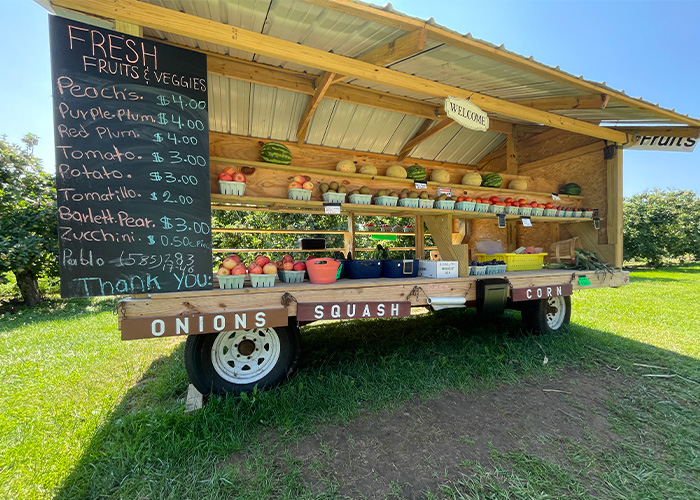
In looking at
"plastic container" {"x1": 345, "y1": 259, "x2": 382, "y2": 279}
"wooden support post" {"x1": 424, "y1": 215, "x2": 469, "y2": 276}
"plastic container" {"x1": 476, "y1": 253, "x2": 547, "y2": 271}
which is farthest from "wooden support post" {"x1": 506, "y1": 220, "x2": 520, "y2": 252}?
"plastic container" {"x1": 345, "y1": 259, "x2": 382, "y2": 279}

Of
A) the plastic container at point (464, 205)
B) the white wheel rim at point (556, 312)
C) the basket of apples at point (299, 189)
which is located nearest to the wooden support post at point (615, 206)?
the white wheel rim at point (556, 312)

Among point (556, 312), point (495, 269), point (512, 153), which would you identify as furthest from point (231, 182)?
point (512, 153)

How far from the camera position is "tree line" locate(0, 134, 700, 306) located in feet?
23.0

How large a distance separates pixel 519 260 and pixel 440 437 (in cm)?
336

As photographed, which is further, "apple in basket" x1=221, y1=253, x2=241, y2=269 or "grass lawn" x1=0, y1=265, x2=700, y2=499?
"apple in basket" x1=221, y1=253, x2=241, y2=269

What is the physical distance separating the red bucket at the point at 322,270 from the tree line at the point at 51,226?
6893 mm

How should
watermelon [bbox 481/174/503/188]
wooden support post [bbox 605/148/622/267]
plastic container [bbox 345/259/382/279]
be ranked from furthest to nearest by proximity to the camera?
wooden support post [bbox 605/148/622/267] < watermelon [bbox 481/174/503/188] < plastic container [bbox 345/259/382/279]

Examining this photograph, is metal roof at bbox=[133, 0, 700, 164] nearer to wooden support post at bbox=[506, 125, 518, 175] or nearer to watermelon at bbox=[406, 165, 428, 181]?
wooden support post at bbox=[506, 125, 518, 175]

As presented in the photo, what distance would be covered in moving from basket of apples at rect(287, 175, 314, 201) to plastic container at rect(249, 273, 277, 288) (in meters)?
0.89

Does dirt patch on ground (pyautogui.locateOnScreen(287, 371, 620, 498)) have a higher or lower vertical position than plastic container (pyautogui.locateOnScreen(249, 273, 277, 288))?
lower

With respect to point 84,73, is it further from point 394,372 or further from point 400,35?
point 394,372

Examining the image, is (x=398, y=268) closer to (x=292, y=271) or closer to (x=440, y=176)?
(x=292, y=271)

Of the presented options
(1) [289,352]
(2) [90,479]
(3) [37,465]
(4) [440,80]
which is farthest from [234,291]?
(4) [440,80]

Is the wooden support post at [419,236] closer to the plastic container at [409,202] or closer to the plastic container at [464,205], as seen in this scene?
the plastic container at [464,205]
